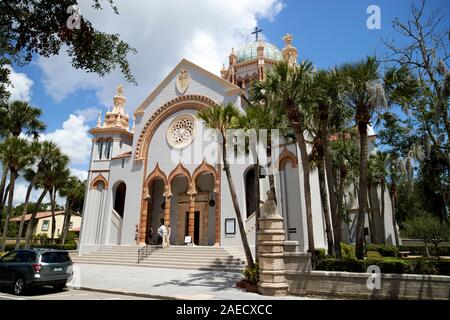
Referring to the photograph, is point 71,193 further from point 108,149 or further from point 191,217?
point 191,217

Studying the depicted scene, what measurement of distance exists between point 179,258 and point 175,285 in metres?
7.00

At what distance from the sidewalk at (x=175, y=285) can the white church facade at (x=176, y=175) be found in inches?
239

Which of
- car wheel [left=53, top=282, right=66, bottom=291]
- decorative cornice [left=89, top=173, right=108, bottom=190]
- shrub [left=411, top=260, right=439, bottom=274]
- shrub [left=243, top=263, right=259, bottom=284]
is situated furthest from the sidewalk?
decorative cornice [left=89, top=173, right=108, bottom=190]

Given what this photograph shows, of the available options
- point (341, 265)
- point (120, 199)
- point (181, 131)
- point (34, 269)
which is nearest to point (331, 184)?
point (341, 265)

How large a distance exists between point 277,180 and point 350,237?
1357 centimetres

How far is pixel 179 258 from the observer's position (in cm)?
1911

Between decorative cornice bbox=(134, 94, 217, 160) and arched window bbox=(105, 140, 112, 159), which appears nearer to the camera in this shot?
decorative cornice bbox=(134, 94, 217, 160)

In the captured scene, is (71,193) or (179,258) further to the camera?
(71,193)

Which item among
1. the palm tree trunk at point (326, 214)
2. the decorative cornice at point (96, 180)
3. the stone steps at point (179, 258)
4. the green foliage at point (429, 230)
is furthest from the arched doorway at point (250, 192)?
the green foliage at point (429, 230)

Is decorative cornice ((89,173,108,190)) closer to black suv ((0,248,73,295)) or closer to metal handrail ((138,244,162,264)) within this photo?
metal handrail ((138,244,162,264))

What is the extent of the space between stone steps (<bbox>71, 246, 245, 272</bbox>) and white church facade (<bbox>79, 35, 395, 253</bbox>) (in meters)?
1.70

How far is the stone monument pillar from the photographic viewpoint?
→ 10.3 meters

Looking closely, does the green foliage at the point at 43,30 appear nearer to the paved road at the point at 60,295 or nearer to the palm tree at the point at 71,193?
the paved road at the point at 60,295

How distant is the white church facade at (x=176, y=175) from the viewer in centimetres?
2089
